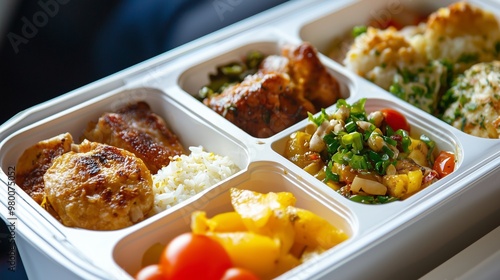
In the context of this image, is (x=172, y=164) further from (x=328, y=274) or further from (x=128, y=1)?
(x=128, y=1)

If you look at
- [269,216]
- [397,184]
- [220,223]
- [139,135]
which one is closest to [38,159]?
[139,135]

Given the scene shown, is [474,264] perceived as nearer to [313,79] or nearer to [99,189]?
[313,79]

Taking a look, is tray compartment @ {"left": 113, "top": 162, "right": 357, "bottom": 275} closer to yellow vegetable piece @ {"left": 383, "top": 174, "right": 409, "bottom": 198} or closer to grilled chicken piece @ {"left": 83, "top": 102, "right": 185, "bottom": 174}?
yellow vegetable piece @ {"left": 383, "top": 174, "right": 409, "bottom": 198}

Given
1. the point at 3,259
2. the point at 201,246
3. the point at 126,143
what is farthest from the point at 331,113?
the point at 3,259

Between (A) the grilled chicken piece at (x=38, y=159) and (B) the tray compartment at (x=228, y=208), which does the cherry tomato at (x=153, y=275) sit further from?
(A) the grilled chicken piece at (x=38, y=159)

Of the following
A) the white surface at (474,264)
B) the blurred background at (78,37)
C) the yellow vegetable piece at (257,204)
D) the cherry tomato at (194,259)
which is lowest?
the blurred background at (78,37)

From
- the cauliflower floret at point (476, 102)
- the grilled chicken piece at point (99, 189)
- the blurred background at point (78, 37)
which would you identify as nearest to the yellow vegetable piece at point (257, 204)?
the grilled chicken piece at point (99, 189)
